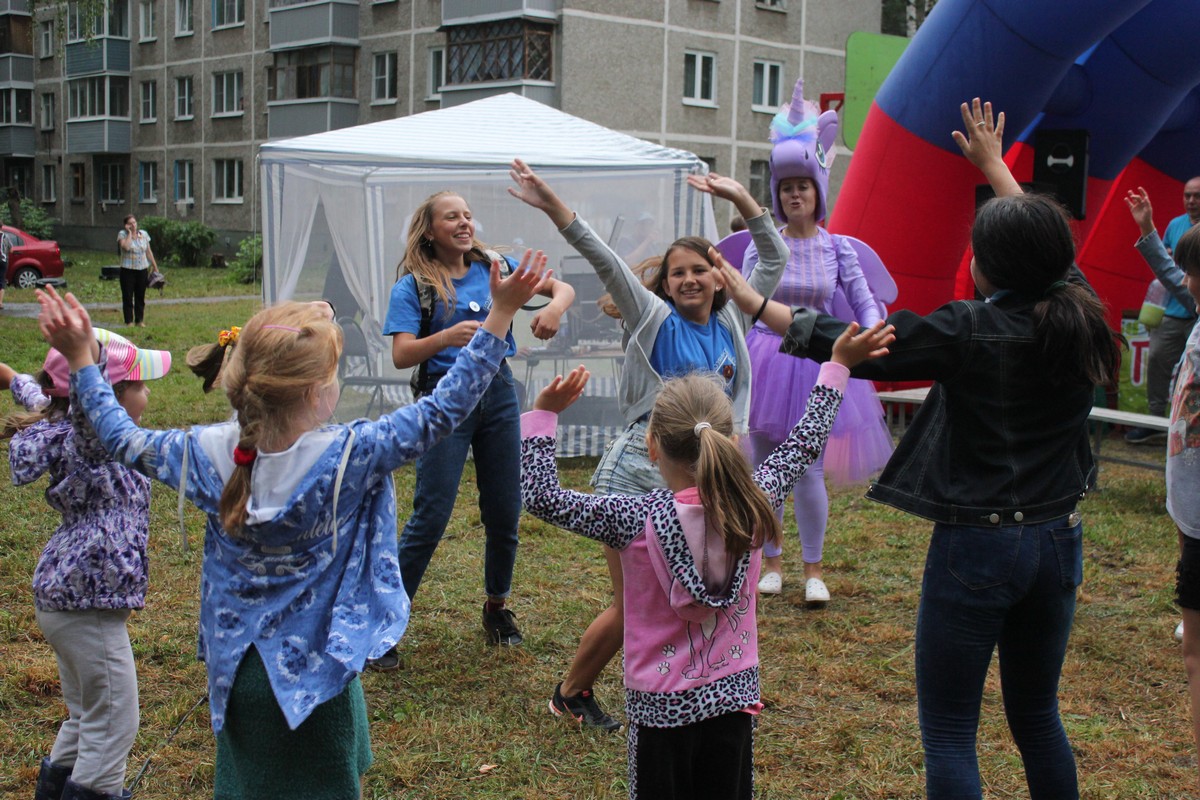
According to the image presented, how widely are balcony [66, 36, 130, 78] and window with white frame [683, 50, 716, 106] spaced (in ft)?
67.3

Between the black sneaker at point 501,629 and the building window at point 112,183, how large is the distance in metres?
39.6

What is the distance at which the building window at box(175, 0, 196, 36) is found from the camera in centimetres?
3762

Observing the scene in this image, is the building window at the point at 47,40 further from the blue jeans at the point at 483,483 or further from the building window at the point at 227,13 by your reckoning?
the blue jeans at the point at 483,483

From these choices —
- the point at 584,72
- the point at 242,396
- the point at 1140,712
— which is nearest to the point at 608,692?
the point at 1140,712

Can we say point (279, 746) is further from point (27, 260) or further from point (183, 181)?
point (183, 181)

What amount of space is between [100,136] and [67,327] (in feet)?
135

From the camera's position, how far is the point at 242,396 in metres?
2.25

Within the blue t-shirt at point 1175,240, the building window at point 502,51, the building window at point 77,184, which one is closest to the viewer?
the blue t-shirt at point 1175,240

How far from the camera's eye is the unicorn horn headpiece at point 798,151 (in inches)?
194

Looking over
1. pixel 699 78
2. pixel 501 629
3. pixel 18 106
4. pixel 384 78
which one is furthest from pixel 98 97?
pixel 501 629

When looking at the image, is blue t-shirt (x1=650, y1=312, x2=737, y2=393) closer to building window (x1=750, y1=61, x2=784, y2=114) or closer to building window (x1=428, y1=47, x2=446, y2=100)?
building window (x1=428, y1=47, x2=446, y2=100)

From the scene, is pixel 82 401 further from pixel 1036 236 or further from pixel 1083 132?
pixel 1083 132

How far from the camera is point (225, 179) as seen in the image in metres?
36.6

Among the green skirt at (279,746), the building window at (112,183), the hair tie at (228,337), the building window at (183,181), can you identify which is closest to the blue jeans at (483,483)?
the hair tie at (228,337)
